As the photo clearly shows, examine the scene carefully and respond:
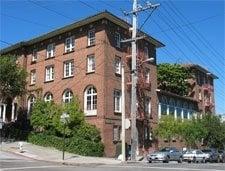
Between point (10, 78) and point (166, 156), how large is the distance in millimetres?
Result: 16574

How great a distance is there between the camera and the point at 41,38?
50.3m

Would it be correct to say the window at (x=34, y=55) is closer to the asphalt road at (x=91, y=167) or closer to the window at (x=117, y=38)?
the window at (x=117, y=38)

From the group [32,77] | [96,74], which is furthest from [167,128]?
[32,77]

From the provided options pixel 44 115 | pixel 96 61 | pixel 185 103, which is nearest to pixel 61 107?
pixel 44 115

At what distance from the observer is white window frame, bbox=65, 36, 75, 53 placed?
1848 inches

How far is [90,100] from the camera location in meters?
43.8

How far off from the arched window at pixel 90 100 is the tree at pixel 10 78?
6.35m

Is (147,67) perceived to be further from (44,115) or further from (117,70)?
(44,115)

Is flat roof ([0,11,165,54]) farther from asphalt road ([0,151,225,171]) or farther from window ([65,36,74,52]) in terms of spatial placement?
asphalt road ([0,151,225,171])

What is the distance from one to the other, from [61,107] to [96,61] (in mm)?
5530

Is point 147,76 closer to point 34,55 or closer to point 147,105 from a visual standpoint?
point 147,105

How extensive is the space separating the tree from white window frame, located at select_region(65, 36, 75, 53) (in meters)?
5.55

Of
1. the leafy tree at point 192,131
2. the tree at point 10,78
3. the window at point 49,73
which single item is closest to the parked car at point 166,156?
the leafy tree at point 192,131

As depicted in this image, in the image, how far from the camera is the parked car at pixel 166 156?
125 feet
